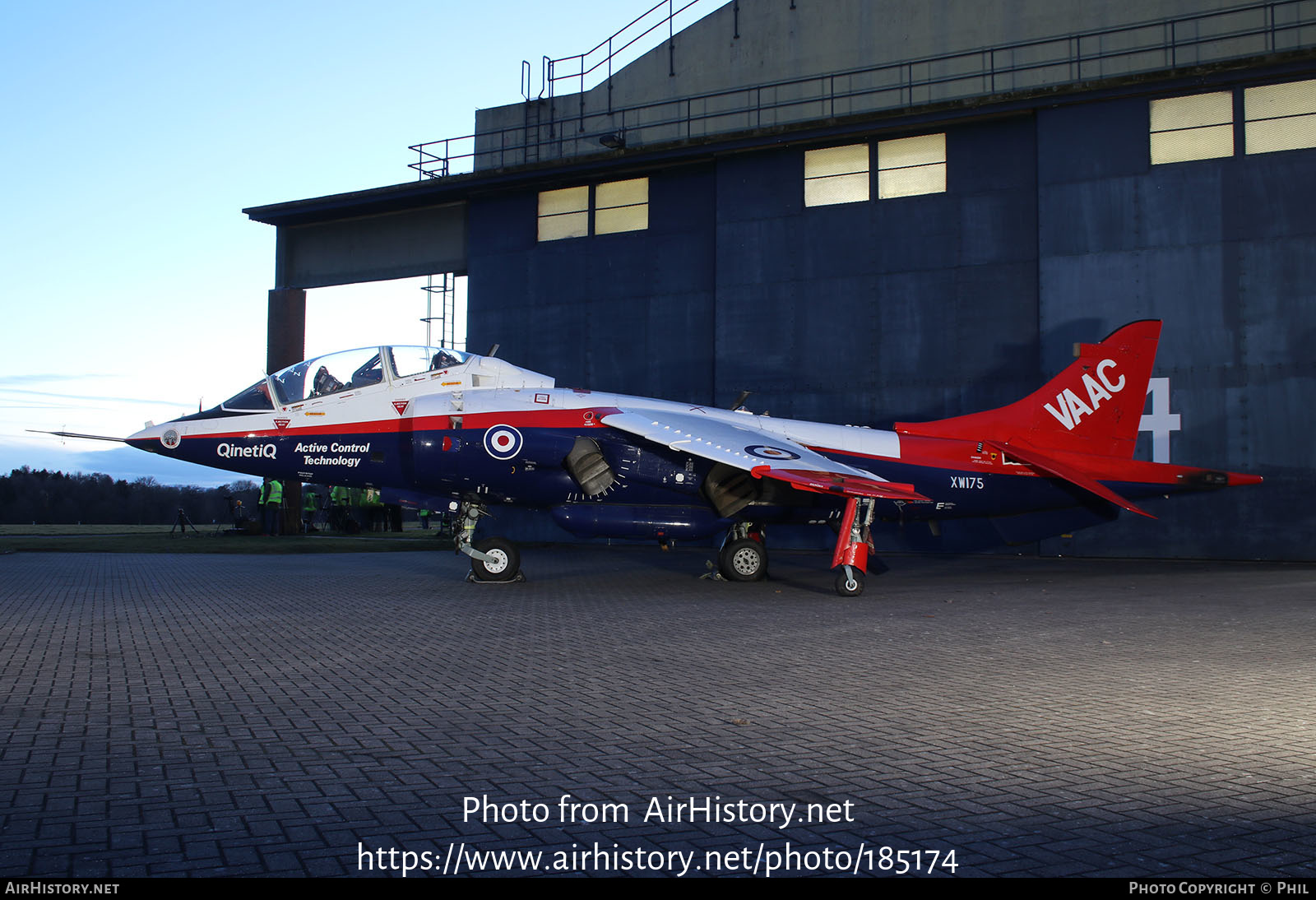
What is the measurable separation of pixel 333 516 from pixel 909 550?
75.0ft

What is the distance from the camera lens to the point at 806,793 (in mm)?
4258

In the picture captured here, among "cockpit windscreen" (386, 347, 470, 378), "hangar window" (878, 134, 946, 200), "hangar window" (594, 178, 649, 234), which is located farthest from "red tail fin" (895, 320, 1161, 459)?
"hangar window" (594, 178, 649, 234)

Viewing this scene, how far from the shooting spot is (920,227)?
22.2 metres

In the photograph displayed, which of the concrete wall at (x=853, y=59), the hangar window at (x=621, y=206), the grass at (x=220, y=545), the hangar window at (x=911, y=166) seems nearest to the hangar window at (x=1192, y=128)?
the concrete wall at (x=853, y=59)

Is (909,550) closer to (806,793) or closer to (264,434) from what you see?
(264,434)

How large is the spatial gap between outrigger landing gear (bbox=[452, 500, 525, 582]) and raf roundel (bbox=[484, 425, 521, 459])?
118cm

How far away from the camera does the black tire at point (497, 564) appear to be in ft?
47.5

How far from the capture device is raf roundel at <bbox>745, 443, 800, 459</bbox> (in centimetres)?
1279

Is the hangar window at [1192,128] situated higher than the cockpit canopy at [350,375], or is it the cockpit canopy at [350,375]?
the hangar window at [1192,128]

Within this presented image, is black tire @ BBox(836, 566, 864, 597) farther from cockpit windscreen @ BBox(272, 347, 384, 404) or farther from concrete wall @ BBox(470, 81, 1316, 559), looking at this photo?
concrete wall @ BBox(470, 81, 1316, 559)

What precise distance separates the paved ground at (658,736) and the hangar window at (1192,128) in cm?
1276

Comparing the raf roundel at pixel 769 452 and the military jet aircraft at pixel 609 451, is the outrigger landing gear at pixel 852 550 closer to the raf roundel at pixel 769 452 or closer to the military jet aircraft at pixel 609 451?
the military jet aircraft at pixel 609 451

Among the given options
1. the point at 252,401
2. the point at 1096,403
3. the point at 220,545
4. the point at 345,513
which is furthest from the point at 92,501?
the point at 1096,403

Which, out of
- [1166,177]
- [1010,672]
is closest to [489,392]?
[1010,672]
